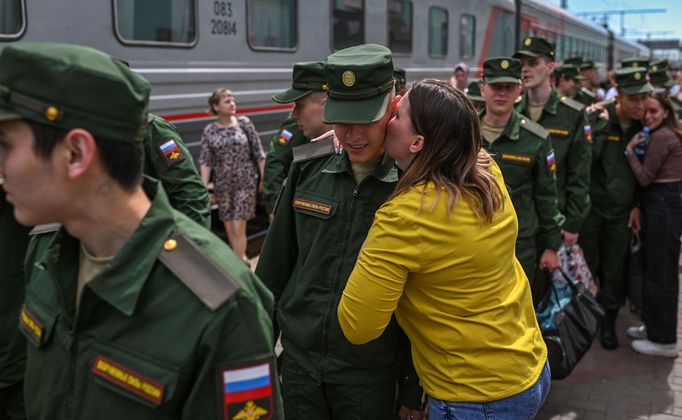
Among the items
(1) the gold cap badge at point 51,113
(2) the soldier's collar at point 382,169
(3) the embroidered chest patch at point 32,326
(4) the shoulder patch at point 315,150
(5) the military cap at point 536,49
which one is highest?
(5) the military cap at point 536,49

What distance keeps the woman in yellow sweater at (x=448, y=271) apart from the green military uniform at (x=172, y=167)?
1328 mm

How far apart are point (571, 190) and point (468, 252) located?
280 cm

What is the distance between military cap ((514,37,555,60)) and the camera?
4945 mm

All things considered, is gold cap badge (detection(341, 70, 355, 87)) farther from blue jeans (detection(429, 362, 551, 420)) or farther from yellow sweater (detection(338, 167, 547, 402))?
blue jeans (detection(429, 362, 551, 420))

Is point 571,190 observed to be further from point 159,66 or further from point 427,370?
point 159,66

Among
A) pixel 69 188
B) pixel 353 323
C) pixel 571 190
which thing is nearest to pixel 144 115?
pixel 69 188

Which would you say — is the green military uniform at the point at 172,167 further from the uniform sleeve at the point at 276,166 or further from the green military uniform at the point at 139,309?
the green military uniform at the point at 139,309

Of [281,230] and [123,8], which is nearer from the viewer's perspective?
[281,230]

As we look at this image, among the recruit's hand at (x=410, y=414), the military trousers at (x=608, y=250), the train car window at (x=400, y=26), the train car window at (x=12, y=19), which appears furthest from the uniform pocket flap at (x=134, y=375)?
the train car window at (x=400, y=26)

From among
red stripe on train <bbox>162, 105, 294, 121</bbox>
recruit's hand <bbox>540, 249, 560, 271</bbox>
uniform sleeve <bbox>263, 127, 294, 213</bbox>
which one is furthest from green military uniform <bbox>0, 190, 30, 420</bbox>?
red stripe on train <bbox>162, 105, 294, 121</bbox>

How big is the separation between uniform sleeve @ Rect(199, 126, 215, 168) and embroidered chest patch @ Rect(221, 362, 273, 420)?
17.2 feet

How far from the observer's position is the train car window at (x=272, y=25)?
21.2ft

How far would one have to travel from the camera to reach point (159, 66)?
18.0 feet

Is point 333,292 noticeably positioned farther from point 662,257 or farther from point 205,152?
point 205,152
